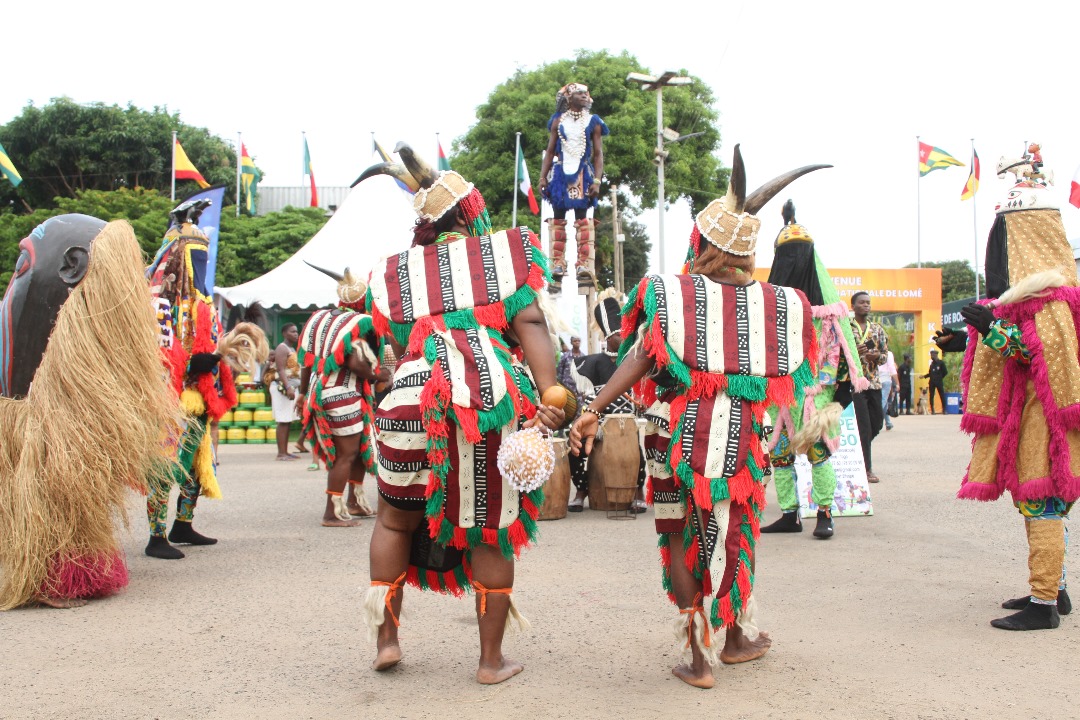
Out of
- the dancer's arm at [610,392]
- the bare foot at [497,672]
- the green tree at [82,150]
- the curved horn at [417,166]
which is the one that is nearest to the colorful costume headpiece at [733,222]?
the dancer's arm at [610,392]

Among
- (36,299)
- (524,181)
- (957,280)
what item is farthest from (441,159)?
(957,280)

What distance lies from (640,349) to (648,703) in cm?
130

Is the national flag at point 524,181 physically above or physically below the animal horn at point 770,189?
above

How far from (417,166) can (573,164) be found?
8911 millimetres

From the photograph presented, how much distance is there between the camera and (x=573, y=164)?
12.5 m

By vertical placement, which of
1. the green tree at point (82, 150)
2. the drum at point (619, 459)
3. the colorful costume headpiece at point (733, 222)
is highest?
the green tree at point (82, 150)

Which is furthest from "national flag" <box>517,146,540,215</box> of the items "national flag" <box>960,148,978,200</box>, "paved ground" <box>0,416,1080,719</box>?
"paved ground" <box>0,416,1080,719</box>

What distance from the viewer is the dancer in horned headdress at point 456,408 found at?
11.7ft

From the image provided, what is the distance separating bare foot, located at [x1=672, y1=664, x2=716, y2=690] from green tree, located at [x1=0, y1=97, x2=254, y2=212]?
117 ft

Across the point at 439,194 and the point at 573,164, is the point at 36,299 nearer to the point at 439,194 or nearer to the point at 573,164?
the point at 439,194

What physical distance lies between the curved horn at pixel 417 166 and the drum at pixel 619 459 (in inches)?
184

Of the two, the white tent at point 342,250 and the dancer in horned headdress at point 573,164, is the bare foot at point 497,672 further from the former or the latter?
the white tent at point 342,250

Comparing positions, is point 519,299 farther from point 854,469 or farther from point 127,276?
point 854,469

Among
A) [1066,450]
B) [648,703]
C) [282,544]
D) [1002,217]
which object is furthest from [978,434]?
[282,544]
